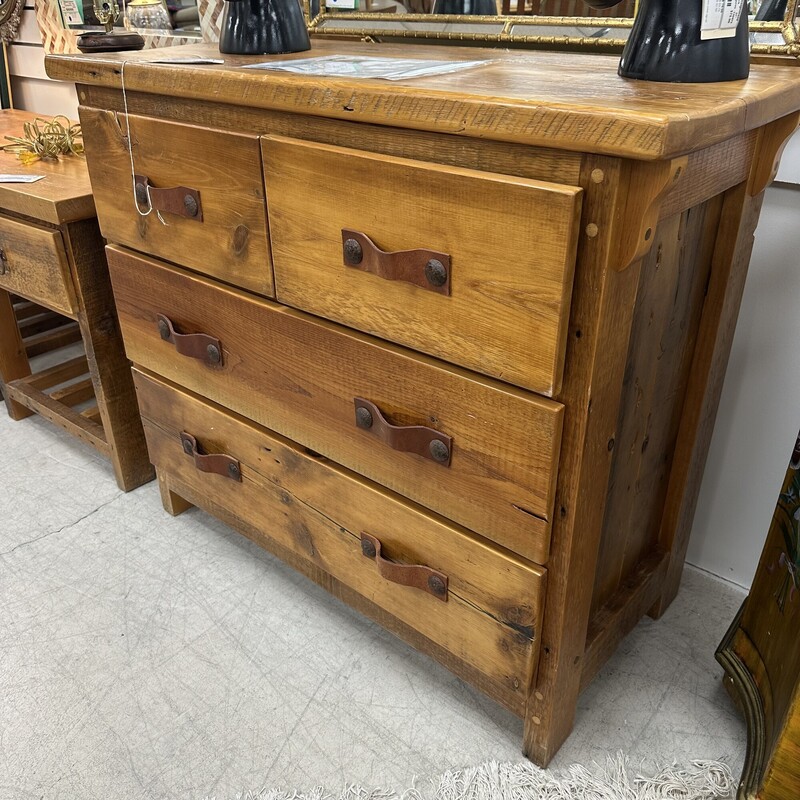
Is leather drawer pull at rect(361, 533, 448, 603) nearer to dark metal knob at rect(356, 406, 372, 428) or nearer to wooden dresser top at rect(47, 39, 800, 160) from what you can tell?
dark metal knob at rect(356, 406, 372, 428)

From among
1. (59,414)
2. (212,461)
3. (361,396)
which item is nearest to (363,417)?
(361,396)

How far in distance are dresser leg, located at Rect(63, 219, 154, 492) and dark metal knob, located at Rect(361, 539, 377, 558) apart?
78cm

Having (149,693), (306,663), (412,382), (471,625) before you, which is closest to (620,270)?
(412,382)

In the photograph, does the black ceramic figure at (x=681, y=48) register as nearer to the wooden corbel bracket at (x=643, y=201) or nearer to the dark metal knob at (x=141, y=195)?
the wooden corbel bracket at (x=643, y=201)

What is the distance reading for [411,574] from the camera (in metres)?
0.98

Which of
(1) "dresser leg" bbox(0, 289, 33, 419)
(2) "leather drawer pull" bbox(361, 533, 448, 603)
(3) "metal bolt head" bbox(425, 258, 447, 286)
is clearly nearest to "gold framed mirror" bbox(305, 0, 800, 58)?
(3) "metal bolt head" bbox(425, 258, 447, 286)

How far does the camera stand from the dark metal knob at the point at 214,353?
43.4 inches

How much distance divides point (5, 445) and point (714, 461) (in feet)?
5.34

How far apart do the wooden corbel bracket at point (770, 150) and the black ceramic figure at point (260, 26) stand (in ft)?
2.27

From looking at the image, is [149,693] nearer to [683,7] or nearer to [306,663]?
[306,663]

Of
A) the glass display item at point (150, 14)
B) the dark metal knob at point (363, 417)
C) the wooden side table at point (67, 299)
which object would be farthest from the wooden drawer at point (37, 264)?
the dark metal knob at point (363, 417)

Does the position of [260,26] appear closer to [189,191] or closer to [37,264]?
[189,191]

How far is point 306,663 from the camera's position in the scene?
1.20 meters

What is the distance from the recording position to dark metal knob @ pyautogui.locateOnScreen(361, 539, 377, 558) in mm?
1031
